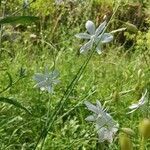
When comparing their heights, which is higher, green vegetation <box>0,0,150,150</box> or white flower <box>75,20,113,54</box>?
white flower <box>75,20,113,54</box>

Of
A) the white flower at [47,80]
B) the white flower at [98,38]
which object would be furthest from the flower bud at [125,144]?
the white flower at [47,80]

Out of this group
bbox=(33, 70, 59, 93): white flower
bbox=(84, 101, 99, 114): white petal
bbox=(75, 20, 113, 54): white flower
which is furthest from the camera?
bbox=(33, 70, 59, 93): white flower

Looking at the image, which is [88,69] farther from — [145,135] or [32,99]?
[145,135]

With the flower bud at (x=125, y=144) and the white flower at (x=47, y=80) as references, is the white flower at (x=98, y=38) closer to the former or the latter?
the white flower at (x=47, y=80)

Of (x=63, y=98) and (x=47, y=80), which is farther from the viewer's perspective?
(x=47, y=80)

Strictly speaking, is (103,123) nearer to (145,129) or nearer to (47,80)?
(47,80)

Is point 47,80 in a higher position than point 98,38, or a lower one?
lower

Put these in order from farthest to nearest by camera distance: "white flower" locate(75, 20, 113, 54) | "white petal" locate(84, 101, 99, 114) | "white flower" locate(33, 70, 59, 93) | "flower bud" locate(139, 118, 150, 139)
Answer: "white flower" locate(33, 70, 59, 93) < "white flower" locate(75, 20, 113, 54) < "white petal" locate(84, 101, 99, 114) < "flower bud" locate(139, 118, 150, 139)

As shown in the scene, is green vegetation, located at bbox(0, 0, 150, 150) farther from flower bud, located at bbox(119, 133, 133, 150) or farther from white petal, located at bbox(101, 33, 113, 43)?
flower bud, located at bbox(119, 133, 133, 150)

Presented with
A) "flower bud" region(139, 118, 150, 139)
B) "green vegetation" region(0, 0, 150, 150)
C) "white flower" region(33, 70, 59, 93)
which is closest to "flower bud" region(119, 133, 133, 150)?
"flower bud" region(139, 118, 150, 139)

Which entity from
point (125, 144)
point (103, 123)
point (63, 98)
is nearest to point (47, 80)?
point (63, 98)

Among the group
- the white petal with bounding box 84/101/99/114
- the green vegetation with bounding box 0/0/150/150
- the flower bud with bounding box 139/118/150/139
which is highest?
the flower bud with bounding box 139/118/150/139

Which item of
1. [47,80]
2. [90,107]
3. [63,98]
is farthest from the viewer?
[47,80]
